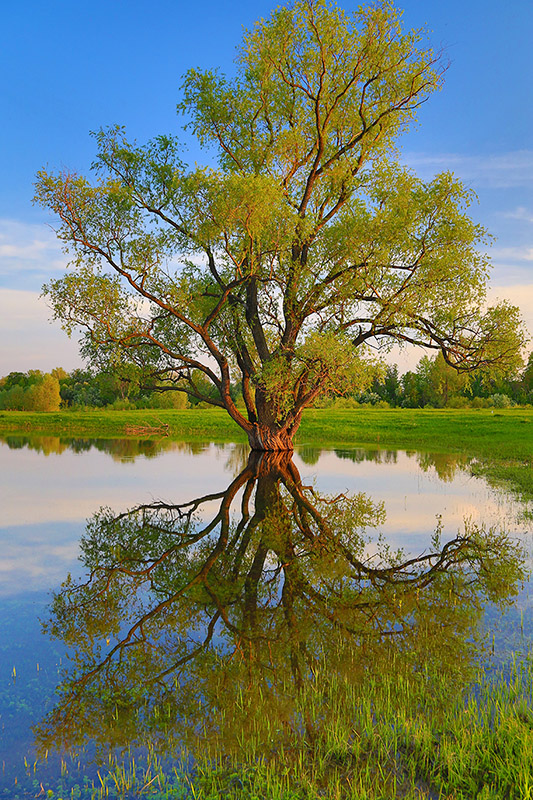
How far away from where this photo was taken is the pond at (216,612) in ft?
18.6

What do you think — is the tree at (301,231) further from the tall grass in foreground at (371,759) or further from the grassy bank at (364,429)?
the tall grass in foreground at (371,759)

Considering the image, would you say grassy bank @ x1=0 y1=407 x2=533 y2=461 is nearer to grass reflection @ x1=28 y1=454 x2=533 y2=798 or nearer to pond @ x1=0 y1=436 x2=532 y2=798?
pond @ x1=0 y1=436 x2=532 y2=798

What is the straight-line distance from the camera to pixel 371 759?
508 centimetres

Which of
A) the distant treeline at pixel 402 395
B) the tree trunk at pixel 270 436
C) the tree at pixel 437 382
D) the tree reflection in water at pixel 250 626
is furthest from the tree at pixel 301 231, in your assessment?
the tree at pixel 437 382

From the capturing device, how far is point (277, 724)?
5668 millimetres

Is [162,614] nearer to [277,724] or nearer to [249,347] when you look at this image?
[277,724]

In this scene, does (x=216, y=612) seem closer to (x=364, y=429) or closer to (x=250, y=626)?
(x=250, y=626)

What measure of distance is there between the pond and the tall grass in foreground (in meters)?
0.09

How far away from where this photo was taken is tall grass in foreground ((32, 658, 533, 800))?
467cm

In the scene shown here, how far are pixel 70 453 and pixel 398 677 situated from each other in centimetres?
3607

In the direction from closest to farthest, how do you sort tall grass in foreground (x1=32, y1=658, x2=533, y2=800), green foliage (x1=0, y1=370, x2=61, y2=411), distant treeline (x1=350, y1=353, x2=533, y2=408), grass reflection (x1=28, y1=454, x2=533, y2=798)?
tall grass in foreground (x1=32, y1=658, x2=533, y2=800) < grass reflection (x1=28, y1=454, x2=533, y2=798) < distant treeline (x1=350, y1=353, x2=533, y2=408) < green foliage (x1=0, y1=370, x2=61, y2=411)

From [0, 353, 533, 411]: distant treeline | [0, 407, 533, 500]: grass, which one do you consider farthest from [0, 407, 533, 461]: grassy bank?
[0, 353, 533, 411]: distant treeline

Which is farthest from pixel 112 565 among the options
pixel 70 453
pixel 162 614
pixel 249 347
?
pixel 70 453

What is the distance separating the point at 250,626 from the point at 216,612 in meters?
0.86
